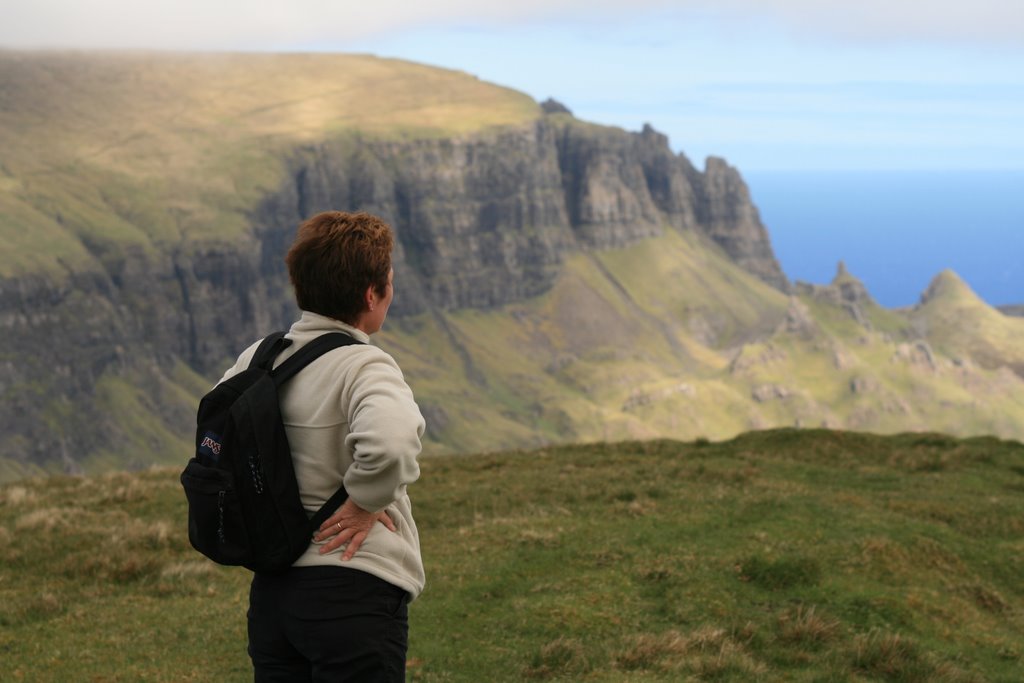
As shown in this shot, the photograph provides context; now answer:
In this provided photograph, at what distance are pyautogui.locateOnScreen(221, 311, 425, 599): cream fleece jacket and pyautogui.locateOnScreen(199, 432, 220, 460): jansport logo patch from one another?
0.53 metres

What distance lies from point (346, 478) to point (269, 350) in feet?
4.25

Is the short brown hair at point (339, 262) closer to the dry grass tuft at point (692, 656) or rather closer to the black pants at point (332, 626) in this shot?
the black pants at point (332, 626)

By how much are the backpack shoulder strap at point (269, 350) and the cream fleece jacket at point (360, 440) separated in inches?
3.0

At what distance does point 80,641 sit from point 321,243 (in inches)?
425

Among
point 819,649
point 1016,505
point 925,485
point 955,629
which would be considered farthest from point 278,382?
point 925,485

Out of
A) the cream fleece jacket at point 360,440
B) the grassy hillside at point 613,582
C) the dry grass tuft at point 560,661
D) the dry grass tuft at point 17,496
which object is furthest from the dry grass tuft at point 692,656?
the dry grass tuft at point 17,496

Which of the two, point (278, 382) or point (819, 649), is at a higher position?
point (278, 382)

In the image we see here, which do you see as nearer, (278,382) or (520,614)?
(278,382)

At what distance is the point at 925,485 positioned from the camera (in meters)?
32.5

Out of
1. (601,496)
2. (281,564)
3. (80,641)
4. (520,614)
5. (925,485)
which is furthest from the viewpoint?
(925,485)

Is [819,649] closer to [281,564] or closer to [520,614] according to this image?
[520,614]

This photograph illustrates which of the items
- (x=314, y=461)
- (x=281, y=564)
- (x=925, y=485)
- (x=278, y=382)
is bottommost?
(x=925, y=485)

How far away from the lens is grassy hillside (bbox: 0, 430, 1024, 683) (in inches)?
608

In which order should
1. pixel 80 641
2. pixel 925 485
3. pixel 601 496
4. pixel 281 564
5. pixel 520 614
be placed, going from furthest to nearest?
pixel 925 485, pixel 601 496, pixel 520 614, pixel 80 641, pixel 281 564
